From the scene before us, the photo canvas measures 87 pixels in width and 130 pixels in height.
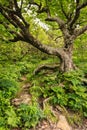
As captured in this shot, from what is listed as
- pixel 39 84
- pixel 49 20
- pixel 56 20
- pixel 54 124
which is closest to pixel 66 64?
pixel 39 84

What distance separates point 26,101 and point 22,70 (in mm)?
4634

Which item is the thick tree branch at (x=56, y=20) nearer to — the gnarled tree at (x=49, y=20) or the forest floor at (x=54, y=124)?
the gnarled tree at (x=49, y=20)

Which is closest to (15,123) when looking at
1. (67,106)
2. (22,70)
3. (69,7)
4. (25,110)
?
(25,110)

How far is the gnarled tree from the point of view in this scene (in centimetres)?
878

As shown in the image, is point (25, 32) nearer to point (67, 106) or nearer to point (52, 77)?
point (52, 77)

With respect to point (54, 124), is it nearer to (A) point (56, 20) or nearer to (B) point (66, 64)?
(B) point (66, 64)

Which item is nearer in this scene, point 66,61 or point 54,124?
point 54,124

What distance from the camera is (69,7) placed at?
12672 mm

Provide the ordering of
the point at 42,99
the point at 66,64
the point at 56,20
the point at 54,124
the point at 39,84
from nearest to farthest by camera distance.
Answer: the point at 54,124
the point at 42,99
the point at 39,84
the point at 66,64
the point at 56,20

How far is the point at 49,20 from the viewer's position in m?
11.3

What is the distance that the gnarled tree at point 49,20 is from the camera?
8.78m

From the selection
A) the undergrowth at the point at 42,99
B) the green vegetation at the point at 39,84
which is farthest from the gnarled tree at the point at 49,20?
the undergrowth at the point at 42,99

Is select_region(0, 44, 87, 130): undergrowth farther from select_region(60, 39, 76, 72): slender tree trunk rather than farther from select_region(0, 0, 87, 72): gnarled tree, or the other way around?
select_region(0, 0, 87, 72): gnarled tree


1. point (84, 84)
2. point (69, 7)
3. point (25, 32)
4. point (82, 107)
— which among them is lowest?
point (82, 107)
